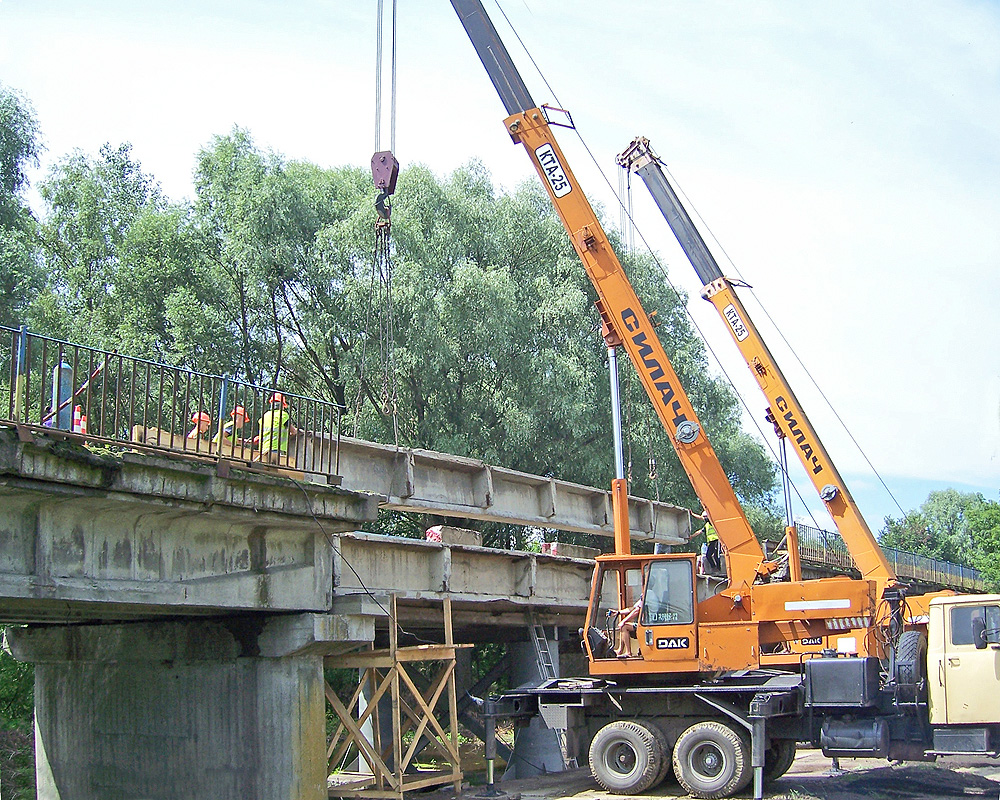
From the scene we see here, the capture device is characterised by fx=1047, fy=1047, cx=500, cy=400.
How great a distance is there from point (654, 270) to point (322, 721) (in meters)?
22.6

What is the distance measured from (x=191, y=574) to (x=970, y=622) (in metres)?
9.81

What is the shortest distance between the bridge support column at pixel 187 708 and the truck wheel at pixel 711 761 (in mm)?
4852

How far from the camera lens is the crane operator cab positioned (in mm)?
14930

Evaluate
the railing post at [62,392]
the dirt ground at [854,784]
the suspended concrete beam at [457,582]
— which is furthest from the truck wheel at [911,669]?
the railing post at [62,392]

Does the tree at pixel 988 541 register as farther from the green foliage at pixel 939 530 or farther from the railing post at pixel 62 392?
the railing post at pixel 62 392

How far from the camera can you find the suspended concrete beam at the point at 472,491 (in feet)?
44.9

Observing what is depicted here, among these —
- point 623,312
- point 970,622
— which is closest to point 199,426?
point 623,312

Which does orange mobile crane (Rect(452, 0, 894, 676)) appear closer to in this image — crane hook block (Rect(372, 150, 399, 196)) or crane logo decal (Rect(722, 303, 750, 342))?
crane logo decal (Rect(722, 303, 750, 342))

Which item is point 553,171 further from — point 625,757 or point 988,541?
point 988,541

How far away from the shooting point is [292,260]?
29.7 metres

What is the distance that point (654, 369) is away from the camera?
17781 millimetres

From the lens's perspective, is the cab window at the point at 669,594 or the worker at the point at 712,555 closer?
the cab window at the point at 669,594

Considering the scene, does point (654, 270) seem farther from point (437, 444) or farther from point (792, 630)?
point (792, 630)

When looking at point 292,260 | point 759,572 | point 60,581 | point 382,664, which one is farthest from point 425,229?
point 60,581
